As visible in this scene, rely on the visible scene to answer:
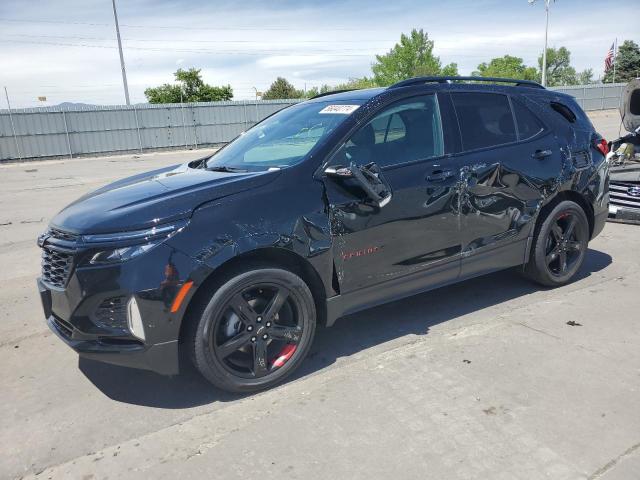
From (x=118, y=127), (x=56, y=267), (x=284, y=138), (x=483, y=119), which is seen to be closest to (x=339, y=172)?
(x=284, y=138)

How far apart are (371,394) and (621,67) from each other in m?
90.0

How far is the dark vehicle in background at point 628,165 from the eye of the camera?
22.8 ft

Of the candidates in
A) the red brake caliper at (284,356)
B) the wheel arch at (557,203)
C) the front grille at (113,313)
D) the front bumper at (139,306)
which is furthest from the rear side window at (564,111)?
the front grille at (113,313)

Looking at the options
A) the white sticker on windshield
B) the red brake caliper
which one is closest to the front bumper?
the red brake caliper

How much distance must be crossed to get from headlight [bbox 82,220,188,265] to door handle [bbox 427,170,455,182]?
6.17 feet

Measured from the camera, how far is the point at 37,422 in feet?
10.0

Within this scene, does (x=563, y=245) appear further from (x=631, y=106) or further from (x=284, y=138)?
(x=631, y=106)

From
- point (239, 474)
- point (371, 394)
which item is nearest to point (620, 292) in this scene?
point (371, 394)

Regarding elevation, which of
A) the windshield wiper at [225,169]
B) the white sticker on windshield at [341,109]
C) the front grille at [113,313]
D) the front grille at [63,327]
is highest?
the white sticker on windshield at [341,109]

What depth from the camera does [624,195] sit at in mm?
7137

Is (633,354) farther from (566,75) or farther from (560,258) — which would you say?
(566,75)

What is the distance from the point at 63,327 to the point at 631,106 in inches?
334

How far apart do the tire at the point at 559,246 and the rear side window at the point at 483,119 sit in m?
0.85

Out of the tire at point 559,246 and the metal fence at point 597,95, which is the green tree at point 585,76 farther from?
the tire at point 559,246
